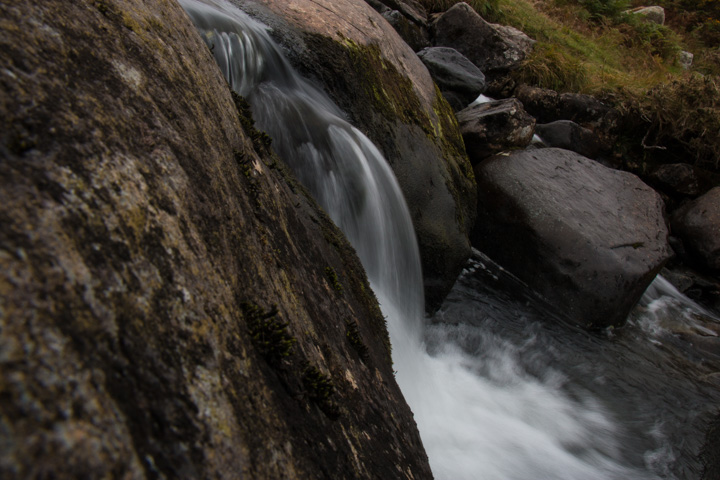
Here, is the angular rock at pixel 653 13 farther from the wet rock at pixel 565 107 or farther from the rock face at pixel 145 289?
the rock face at pixel 145 289

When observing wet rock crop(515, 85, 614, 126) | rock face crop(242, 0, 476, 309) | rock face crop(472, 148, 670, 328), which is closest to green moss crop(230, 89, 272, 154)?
rock face crop(242, 0, 476, 309)

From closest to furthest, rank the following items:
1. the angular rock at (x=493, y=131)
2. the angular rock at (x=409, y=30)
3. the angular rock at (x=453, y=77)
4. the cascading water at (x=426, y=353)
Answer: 1. the cascading water at (x=426, y=353)
2. the angular rock at (x=493, y=131)
3. the angular rock at (x=453, y=77)
4. the angular rock at (x=409, y=30)

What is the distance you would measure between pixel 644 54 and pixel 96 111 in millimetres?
25405

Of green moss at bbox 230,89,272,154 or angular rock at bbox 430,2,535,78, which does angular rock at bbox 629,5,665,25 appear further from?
green moss at bbox 230,89,272,154

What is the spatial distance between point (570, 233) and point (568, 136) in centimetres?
498

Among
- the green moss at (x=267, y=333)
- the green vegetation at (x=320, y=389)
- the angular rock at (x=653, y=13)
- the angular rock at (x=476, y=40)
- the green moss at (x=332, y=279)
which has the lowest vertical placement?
the green moss at (x=332, y=279)

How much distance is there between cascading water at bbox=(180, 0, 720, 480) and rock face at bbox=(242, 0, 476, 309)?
32 cm

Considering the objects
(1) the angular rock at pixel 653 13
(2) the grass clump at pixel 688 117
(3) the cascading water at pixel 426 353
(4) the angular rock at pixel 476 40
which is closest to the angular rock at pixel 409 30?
(4) the angular rock at pixel 476 40

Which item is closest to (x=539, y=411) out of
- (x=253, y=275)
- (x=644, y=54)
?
(x=253, y=275)

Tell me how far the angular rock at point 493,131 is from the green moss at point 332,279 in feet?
20.9

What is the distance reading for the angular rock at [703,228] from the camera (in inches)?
418

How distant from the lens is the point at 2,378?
930 millimetres

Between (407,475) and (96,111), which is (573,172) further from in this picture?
(96,111)

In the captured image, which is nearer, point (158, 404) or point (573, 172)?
point (158, 404)
